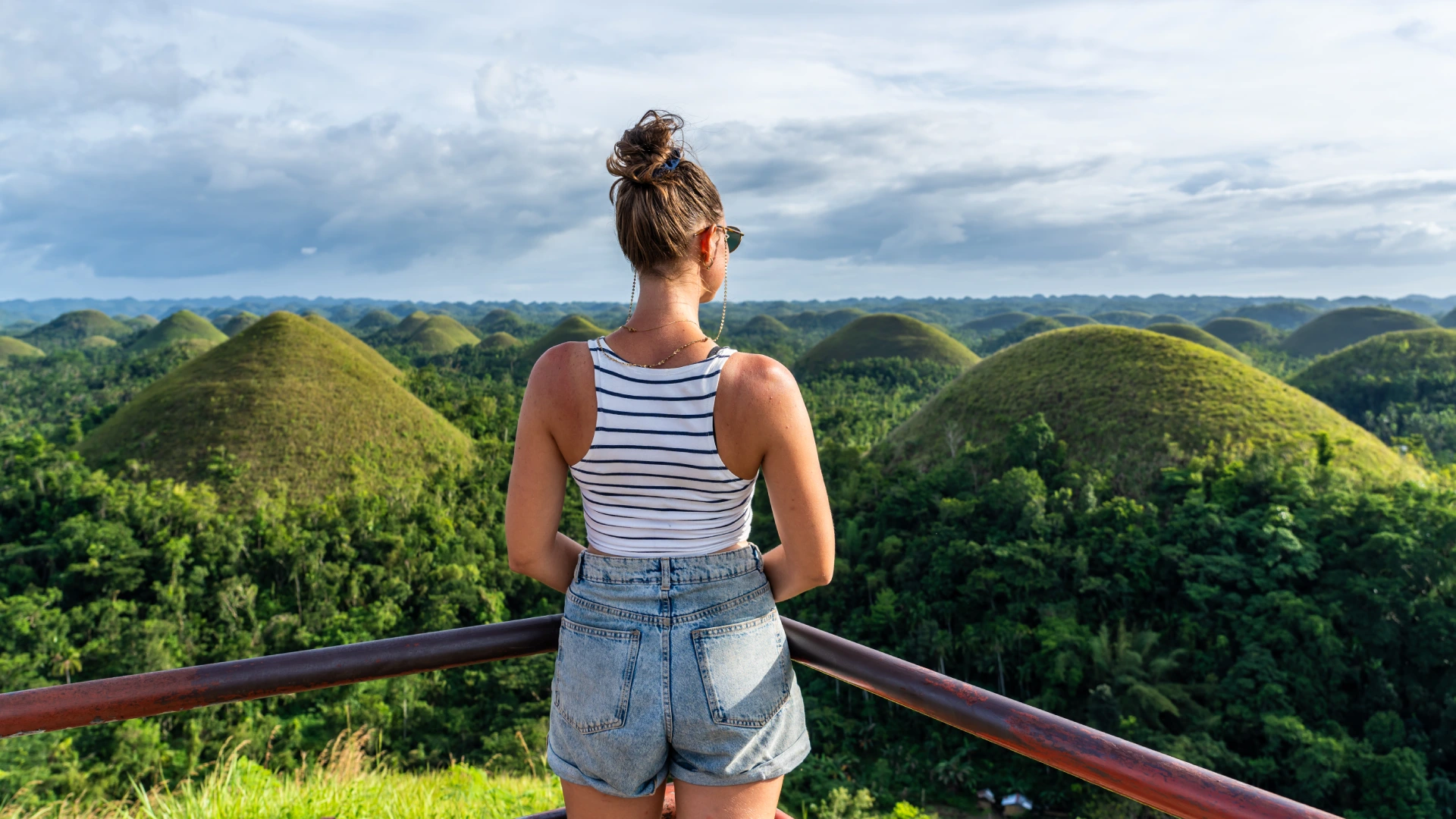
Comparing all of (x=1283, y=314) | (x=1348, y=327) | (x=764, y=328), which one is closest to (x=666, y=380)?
(x=1348, y=327)

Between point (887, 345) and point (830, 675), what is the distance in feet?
233

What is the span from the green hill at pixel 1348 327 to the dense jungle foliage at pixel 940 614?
71668 millimetres

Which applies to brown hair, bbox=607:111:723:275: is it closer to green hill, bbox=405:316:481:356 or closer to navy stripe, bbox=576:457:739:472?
navy stripe, bbox=576:457:739:472

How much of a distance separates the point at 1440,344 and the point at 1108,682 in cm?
4646

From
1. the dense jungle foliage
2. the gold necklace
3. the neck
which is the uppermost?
the neck

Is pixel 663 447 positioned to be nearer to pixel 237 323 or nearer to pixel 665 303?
pixel 665 303

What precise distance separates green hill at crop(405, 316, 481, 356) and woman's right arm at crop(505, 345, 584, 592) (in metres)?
93.8

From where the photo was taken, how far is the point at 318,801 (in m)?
3.19

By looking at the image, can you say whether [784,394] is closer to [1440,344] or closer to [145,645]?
[145,645]

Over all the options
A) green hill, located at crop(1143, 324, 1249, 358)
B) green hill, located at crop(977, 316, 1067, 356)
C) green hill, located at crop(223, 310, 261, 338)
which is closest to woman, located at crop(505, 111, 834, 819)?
green hill, located at crop(1143, 324, 1249, 358)

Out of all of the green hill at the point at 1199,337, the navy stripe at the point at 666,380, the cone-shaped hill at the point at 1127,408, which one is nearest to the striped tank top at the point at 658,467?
the navy stripe at the point at 666,380

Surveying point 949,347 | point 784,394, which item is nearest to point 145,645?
point 784,394

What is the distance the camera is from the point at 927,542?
23109mm

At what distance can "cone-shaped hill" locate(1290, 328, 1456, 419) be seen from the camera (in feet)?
139
